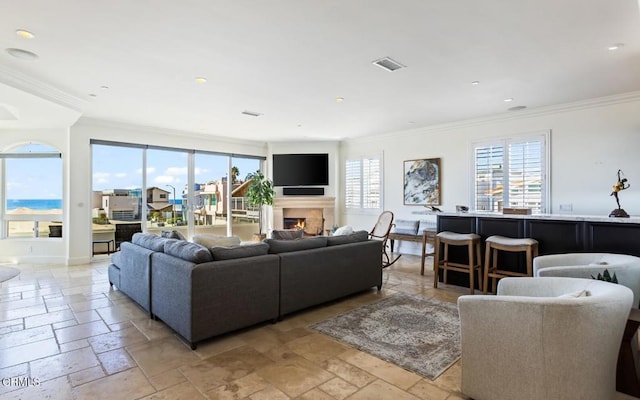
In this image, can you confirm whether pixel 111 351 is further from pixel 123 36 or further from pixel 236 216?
pixel 236 216

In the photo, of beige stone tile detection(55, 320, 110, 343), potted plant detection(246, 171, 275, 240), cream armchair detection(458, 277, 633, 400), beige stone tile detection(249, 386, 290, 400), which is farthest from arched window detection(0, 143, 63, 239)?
cream armchair detection(458, 277, 633, 400)

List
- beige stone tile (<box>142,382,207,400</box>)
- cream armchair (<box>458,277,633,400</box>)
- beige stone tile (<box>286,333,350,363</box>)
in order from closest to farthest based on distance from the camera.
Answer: cream armchair (<box>458,277,633,400</box>)
beige stone tile (<box>142,382,207,400</box>)
beige stone tile (<box>286,333,350,363</box>)

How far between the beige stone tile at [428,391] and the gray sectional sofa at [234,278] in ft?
5.23

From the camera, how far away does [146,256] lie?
3.55 meters

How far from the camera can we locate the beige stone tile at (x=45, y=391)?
7.03 feet

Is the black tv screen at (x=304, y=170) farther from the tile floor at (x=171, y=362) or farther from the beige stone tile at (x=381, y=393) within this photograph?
the beige stone tile at (x=381, y=393)

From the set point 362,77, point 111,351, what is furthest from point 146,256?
point 362,77

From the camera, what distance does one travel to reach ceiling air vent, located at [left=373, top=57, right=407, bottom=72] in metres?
3.64

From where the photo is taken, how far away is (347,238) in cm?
434

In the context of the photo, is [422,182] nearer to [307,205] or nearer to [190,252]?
[307,205]

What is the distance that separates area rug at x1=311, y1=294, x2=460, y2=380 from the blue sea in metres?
6.22

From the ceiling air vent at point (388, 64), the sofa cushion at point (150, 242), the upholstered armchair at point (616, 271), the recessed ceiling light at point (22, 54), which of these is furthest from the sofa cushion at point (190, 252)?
the upholstered armchair at point (616, 271)

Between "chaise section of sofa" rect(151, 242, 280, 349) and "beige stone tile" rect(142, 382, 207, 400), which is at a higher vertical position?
"chaise section of sofa" rect(151, 242, 280, 349)

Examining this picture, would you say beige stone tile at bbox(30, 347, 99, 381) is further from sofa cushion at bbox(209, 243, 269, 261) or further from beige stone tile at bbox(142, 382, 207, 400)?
sofa cushion at bbox(209, 243, 269, 261)
